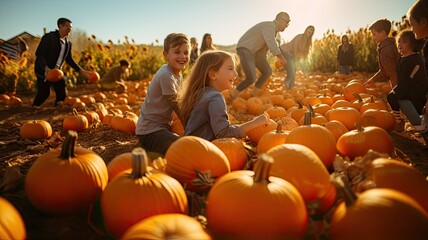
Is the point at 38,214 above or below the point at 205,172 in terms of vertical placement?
below

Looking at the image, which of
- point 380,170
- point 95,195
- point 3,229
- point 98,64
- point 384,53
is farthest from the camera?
point 98,64

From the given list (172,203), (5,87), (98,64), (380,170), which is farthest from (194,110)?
(98,64)

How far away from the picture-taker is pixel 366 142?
7.42ft

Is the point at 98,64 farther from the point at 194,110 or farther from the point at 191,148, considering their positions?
the point at 191,148

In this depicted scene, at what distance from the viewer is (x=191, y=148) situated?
1.77 m

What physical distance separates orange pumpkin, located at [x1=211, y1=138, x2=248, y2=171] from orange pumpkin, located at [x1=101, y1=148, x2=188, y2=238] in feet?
2.91

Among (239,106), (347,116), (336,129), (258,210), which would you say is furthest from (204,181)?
(239,106)

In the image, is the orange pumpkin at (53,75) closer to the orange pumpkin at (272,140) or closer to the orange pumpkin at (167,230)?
the orange pumpkin at (272,140)

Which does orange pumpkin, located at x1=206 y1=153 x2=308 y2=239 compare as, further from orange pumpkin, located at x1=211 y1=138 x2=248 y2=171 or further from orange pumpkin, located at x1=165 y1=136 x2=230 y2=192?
orange pumpkin, located at x1=211 y1=138 x2=248 y2=171

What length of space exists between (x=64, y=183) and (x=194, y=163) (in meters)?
0.73

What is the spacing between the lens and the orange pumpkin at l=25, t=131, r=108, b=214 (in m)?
1.49

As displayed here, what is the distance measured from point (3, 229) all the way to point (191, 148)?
1.00 m

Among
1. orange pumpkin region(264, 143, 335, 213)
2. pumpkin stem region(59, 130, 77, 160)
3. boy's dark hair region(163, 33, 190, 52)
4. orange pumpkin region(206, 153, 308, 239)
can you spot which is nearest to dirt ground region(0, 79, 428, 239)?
pumpkin stem region(59, 130, 77, 160)

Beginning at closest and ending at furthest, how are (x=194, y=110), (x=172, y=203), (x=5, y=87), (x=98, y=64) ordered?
(x=172, y=203)
(x=194, y=110)
(x=5, y=87)
(x=98, y=64)
